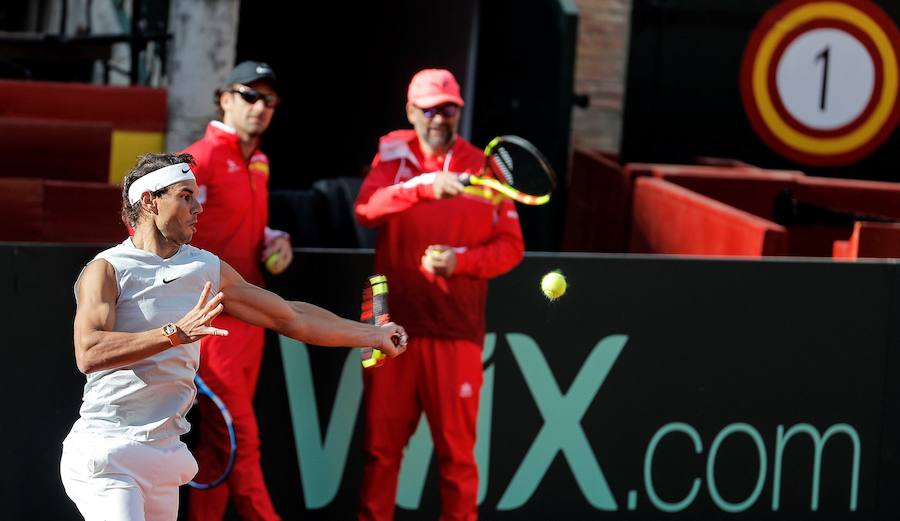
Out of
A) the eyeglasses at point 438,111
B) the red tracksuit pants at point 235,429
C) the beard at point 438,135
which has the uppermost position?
the eyeglasses at point 438,111

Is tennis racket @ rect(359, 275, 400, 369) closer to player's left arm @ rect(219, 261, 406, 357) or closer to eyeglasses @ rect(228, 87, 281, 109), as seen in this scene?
player's left arm @ rect(219, 261, 406, 357)

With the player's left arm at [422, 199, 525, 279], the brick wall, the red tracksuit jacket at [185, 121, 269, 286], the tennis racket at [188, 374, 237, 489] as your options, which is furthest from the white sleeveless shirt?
the brick wall

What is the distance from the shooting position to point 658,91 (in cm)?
1285

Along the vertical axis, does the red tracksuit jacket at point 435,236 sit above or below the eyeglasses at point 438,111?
below

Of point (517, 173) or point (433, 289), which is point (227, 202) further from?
point (517, 173)

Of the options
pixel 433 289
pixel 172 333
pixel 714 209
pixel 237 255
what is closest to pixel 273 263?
pixel 237 255

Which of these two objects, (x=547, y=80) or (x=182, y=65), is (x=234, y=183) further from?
(x=547, y=80)

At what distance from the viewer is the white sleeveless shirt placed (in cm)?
435

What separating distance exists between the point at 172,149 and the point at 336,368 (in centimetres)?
287

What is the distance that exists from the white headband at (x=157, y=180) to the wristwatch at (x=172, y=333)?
0.51 m

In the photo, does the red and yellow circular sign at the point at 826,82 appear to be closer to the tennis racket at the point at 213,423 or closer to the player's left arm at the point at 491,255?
the player's left arm at the point at 491,255

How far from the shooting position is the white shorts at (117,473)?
4320mm

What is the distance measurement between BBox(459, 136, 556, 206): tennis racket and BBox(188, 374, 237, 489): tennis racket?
1276 millimetres

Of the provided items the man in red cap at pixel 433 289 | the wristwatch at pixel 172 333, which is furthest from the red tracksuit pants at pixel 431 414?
the wristwatch at pixel 172 333
